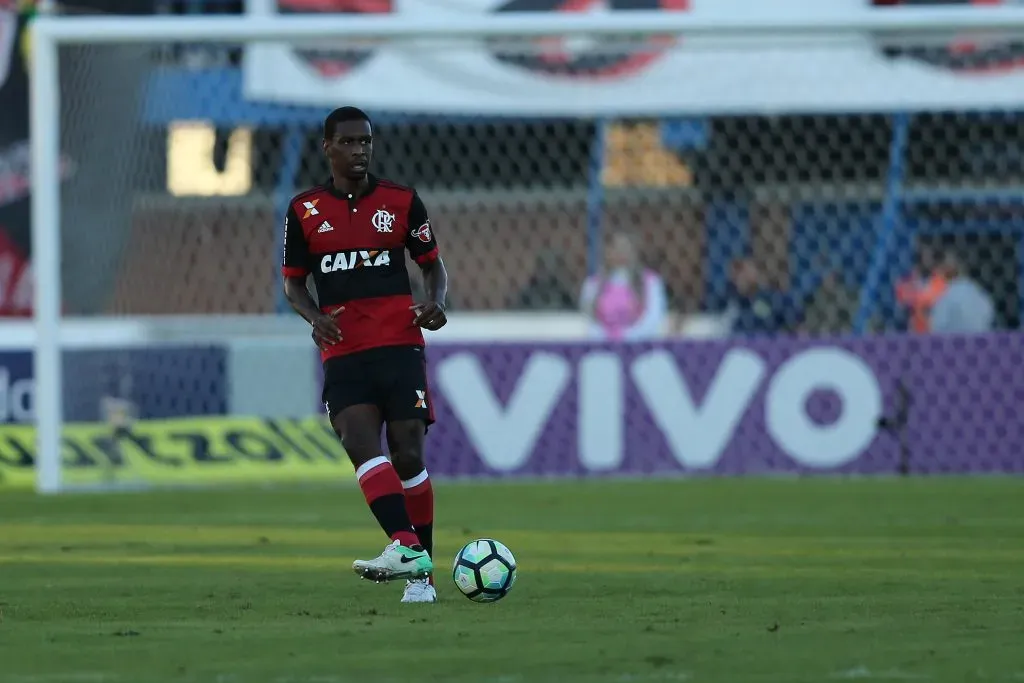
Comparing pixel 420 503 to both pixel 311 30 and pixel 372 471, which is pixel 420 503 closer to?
pixel 372 471

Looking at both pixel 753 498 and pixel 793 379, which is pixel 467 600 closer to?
pixel 753 498

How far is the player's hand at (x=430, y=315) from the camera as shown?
313 inches

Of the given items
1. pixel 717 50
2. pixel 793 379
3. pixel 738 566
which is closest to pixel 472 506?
pixel 793 379

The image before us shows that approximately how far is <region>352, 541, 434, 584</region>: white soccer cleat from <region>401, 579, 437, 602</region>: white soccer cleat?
0.58ft

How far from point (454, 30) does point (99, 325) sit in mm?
3410

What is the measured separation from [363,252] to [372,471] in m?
0.87

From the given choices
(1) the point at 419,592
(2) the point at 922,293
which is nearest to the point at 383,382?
(1) the point at 419,592

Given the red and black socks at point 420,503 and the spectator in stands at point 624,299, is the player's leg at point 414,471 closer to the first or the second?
the red and black socks at point 420,503

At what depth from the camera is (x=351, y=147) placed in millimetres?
7883

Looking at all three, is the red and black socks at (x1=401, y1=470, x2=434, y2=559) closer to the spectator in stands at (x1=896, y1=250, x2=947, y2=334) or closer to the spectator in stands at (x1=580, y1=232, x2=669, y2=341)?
the spectator in stands at (x1=580, y1=232, x2=669, y2=341)

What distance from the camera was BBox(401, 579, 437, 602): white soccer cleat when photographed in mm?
7816

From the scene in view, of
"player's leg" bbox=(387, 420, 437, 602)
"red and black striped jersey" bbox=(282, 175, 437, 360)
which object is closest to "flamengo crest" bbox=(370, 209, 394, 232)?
"red and black striped jersey" bbox=(282, 175, 437, 360)

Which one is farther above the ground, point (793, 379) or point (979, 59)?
point (979, 59)

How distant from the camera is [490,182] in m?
17.2
